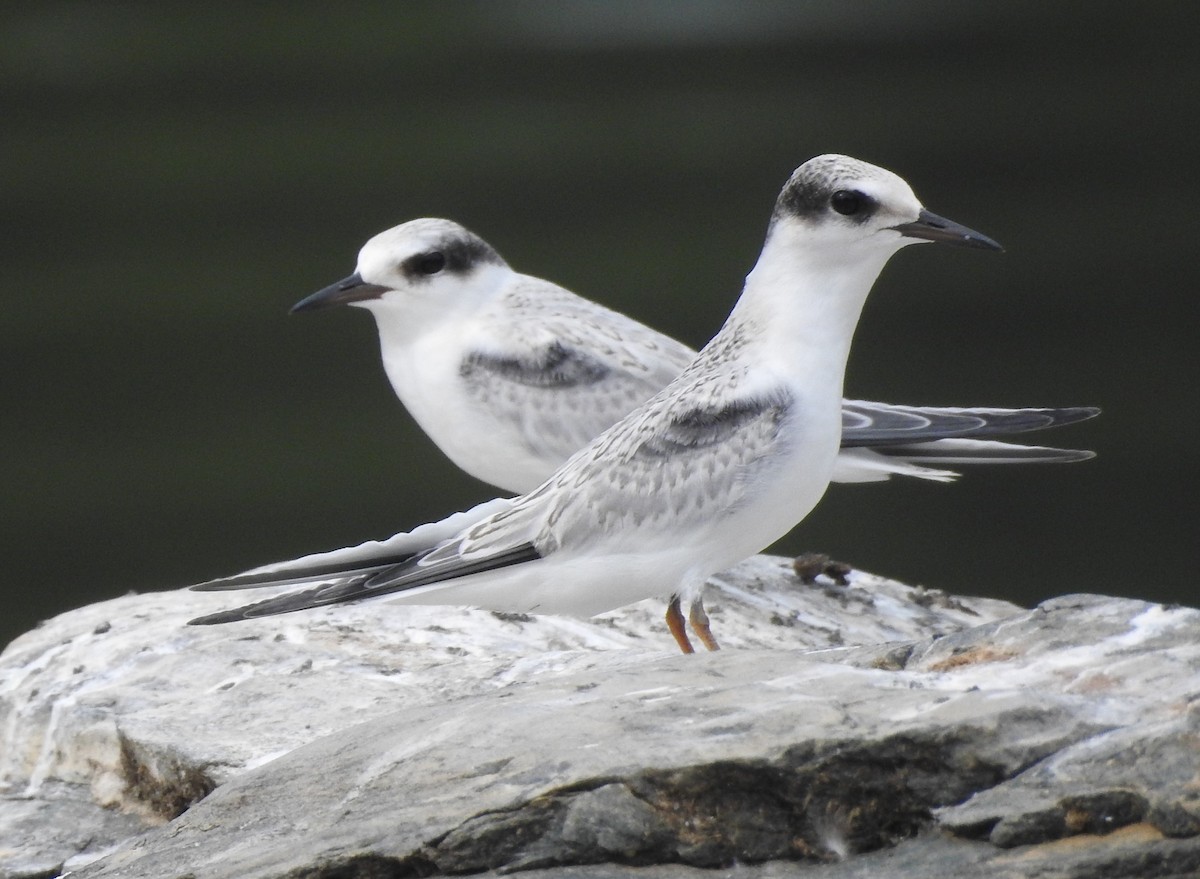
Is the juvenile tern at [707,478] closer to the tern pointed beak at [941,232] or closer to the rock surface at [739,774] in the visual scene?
the tern pointed beak at [941,232]

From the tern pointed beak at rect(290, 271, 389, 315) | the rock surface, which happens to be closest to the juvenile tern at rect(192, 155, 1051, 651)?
the rock surface

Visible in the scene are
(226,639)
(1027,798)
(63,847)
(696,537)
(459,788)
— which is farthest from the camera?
(226,639)

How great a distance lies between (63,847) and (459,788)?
1519 mm

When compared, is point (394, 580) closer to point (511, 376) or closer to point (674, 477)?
point (674, 477)

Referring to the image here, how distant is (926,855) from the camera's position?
2949mm

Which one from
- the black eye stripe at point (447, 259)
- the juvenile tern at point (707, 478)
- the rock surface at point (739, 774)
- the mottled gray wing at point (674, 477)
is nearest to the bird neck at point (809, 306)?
the juvenile tern at point (707, 478)

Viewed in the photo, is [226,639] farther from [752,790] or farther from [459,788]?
[752,790]

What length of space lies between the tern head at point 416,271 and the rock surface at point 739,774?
205 cm

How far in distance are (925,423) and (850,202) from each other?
144cm

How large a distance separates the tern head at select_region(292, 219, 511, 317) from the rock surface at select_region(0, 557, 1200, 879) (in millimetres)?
2045

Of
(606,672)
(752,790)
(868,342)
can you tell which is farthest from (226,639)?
(868,342)

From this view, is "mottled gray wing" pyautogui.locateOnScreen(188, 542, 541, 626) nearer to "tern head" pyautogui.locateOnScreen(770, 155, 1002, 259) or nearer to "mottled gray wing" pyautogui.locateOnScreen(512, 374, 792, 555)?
"mottled gray wing" pyautogui.locateOnScreen(512, 374, 792, 555)

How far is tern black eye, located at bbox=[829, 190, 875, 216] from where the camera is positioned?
474 cm

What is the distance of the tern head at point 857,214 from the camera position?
4.72 meters
